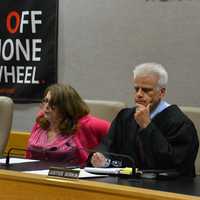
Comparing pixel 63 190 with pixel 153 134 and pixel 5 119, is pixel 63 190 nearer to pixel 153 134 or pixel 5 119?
pixel 153 134

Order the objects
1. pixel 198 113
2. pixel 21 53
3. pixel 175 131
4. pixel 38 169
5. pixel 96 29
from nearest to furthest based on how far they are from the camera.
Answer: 1. pixel 38 169
2. pixel 175 131
3. pixel 198 113
4. pixel 96 29
5. pixel 21 53

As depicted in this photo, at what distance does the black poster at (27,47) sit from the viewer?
14.9 ft

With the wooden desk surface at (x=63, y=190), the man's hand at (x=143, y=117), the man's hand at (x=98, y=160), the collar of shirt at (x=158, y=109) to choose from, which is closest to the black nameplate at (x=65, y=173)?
the wooden desk surface at (x=63, y=190)

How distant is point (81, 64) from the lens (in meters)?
4.42

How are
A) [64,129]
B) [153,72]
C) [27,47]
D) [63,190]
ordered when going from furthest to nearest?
[27,47] < [64,129] < [153,72] < [63,190]

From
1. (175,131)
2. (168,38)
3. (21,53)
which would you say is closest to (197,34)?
(168,38)

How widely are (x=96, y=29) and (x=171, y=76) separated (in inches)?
Result: 28.8

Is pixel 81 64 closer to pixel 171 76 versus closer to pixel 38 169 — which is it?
pixel 171 76

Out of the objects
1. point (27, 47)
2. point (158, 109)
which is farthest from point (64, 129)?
point (27, 47)

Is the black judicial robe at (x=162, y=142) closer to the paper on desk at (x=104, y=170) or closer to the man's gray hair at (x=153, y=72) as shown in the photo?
the man's gray hair at (x=153, y=72)

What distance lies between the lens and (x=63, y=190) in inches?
83.2

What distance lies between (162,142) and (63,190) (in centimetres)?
70

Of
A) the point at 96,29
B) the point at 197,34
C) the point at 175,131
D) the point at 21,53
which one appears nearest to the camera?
the point at 175,131

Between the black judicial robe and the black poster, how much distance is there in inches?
65.6
